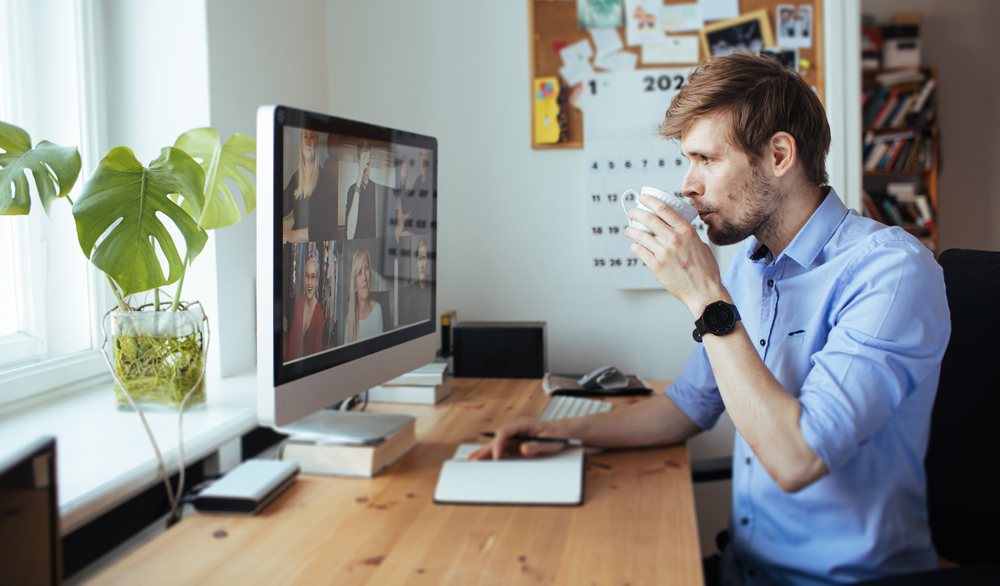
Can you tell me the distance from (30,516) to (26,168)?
2.29 feet

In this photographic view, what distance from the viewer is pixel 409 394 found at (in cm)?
144

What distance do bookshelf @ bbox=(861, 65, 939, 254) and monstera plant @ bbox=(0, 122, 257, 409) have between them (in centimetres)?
422

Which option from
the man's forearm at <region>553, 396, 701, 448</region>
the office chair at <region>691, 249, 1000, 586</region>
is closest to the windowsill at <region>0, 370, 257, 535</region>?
the man's forearm at <region>553, 396, 701, 448</region>

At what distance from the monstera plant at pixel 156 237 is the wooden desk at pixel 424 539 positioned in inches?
14.2

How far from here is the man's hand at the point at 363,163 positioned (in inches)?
42.3

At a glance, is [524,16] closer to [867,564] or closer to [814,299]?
[814,299]

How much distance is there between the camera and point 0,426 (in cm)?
110

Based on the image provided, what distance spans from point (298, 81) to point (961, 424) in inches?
65.9

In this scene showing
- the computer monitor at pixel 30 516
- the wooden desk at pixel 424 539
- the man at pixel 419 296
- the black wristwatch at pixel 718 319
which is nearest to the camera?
the computer monitor at pixel 30 516

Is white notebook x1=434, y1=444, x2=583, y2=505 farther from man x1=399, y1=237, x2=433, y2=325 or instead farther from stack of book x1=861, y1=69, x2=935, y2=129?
stack of book x1=861, y1=69, x2=935, y2=129

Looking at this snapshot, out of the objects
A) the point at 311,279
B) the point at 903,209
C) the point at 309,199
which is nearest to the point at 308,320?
the point at 311,279

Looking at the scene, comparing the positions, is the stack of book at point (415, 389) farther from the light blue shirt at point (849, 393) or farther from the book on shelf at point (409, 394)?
the light blue shirt at point (849, 393)

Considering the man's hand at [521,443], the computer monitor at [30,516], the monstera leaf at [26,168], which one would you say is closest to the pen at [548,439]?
the man's hand at [521,443]

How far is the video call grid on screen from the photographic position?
3.05 ft
